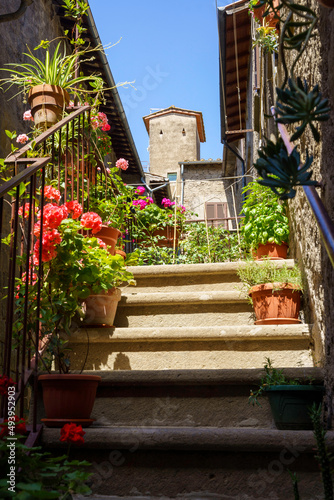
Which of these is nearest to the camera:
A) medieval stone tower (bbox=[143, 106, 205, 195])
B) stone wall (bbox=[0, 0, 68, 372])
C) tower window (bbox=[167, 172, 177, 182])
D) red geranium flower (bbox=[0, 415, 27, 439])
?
red geranium flower (bbox=[0, 415, 27, 439])

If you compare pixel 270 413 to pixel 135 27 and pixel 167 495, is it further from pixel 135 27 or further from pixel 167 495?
pixel 135 27

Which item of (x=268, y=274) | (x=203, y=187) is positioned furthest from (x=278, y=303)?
(x=203, y=187)

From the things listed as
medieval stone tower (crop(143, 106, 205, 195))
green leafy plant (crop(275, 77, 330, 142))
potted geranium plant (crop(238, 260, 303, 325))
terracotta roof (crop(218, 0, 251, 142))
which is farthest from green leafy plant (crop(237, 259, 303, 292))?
medieval stone tower (crop(143, 106, 205, 195))

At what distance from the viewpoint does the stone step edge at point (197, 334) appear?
2.46 metres

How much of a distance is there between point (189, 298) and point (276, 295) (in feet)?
1.60

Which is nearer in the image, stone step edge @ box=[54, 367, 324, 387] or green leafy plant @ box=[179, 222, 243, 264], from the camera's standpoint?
stone step edge @ box=[54, 367, 324, 387]

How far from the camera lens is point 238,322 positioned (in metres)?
2.97

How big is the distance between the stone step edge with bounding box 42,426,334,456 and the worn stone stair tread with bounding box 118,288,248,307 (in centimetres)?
119

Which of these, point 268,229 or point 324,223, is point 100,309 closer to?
point 268,229

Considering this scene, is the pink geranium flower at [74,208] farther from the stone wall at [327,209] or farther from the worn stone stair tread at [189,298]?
the stone wall at [327,209]

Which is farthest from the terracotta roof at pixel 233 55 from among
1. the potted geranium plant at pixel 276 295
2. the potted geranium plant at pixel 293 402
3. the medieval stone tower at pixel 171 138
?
the medieval stone tower at pixel 171 138

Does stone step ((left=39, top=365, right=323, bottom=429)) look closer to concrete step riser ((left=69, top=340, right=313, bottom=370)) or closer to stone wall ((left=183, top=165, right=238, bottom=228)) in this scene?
concrete step riser ((left=69, top=340, right=313, bottom=370))

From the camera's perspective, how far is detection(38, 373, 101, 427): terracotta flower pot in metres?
1.94

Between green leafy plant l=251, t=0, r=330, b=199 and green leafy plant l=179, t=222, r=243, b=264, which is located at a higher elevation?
green leafy plant l=179, t=222, r=243, b=264
